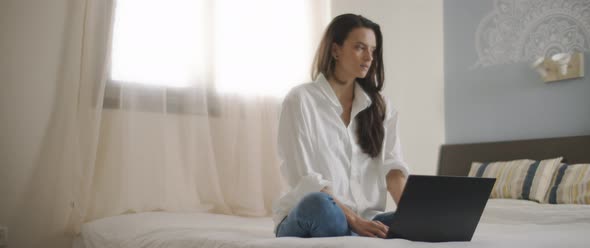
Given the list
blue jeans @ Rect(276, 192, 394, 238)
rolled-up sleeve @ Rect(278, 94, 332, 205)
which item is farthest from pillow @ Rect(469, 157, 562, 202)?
blue jeans @ Rect(276, 192, 394, 238)

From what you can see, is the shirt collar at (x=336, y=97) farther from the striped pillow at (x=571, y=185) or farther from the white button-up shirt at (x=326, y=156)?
the striped pillow at (x=571, y=185)

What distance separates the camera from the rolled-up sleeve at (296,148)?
1652 mm

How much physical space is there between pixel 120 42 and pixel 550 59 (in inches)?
91.1

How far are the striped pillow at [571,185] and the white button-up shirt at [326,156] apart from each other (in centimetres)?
133

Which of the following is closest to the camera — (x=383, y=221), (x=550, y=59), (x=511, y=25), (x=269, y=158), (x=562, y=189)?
(x=383, y=221)

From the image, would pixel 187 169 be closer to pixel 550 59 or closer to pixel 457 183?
pixel 457 183

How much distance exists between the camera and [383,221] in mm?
1662

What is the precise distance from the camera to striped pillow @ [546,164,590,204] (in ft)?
9.12

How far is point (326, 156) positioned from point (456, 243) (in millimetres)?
499

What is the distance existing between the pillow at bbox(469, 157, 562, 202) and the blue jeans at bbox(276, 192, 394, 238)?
5.94ft

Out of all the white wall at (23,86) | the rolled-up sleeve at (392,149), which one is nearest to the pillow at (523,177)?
the rolled-up sleeve at (392,149)

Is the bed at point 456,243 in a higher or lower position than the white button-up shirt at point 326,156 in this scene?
lower

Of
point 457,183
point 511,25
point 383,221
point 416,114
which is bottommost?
point 383,221

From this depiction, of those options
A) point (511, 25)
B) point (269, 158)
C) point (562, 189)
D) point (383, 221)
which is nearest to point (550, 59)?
point (511, 25)
